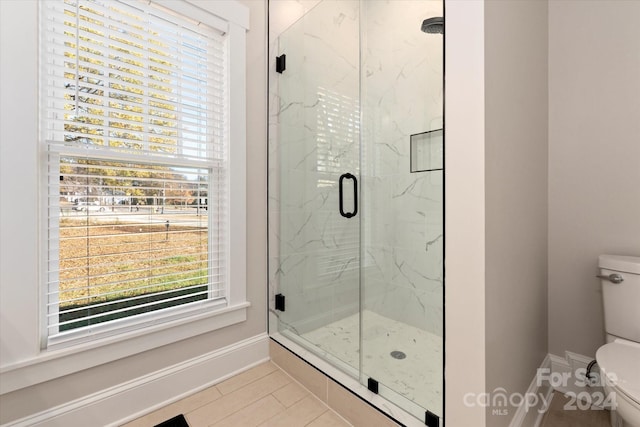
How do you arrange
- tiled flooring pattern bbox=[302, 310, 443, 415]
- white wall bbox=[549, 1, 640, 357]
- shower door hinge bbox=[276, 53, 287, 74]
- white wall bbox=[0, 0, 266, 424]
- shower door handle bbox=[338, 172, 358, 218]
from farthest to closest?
1. shower door hinge bbox=[276, 53, 287, 74]
2. shower door handle bbox=[338, 172, 358, 218]
3. white wall bbox=[549, 1, 640, 357]
4. tiled flooring pattern bbox=[302, 310, 443, 415]
5. white wall bbox=[0, 0, 266, 424]

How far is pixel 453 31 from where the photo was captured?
1.03 meters

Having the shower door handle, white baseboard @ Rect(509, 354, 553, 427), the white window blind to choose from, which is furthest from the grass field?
white baseboard @ Rect(509, 354, 553, 427)

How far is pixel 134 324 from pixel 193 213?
64cm

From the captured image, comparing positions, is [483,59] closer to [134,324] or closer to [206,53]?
[206,53]

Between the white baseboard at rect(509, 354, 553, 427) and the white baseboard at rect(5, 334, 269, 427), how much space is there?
55.6 inches

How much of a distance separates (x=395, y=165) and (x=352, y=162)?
25cm

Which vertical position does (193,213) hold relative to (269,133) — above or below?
below

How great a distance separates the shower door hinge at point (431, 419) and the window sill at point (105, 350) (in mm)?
1158

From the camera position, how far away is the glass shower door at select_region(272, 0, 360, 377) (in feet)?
5.41

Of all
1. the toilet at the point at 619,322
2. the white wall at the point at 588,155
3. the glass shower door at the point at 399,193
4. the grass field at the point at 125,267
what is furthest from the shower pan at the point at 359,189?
the white wall at the point at 588,155

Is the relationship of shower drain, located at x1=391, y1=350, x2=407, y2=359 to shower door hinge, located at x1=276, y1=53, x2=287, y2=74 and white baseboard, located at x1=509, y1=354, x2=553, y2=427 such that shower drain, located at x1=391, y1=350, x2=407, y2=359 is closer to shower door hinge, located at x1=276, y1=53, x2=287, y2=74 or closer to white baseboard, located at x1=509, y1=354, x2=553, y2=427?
white baseboard, located at x1=509, y1=354, x2=553, y2=427

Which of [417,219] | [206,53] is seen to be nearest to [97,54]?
[206,53]

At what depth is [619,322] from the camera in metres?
1.36

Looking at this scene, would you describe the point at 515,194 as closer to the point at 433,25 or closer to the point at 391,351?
the point at 433,25
